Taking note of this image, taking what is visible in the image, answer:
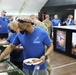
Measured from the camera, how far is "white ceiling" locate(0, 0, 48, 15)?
14.4 m

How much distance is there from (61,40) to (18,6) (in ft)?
29.7

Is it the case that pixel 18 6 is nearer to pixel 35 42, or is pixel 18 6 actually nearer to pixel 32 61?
pixel 35 42

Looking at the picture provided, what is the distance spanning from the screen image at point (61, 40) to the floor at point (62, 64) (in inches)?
12.9

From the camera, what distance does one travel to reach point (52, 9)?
15.5 meters

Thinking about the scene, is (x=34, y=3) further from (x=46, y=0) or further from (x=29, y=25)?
(x=29, y=25)

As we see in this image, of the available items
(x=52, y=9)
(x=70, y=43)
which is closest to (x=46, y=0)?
(x=52, y=9)

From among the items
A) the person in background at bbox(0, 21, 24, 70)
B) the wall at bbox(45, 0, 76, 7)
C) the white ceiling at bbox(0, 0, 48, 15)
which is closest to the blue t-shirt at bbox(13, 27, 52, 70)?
the person in background at bbox(0, 21, 24, 70)

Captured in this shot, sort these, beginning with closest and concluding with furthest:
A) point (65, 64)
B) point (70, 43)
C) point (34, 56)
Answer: point (34, 56) < point (65, 64) < point (70, 43)

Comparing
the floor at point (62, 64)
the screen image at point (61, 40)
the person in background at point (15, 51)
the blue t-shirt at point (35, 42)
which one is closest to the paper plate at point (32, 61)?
the blue t-shirt at point (35, 42)

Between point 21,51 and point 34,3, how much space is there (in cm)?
1277

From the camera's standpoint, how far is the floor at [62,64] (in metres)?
4.79

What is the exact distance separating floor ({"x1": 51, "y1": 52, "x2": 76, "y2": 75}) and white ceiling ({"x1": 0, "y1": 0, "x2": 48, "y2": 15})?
8.79 m

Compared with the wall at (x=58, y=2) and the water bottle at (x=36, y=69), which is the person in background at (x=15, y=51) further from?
the wall at (x=58, y=2)

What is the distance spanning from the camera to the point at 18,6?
15.1 meters
